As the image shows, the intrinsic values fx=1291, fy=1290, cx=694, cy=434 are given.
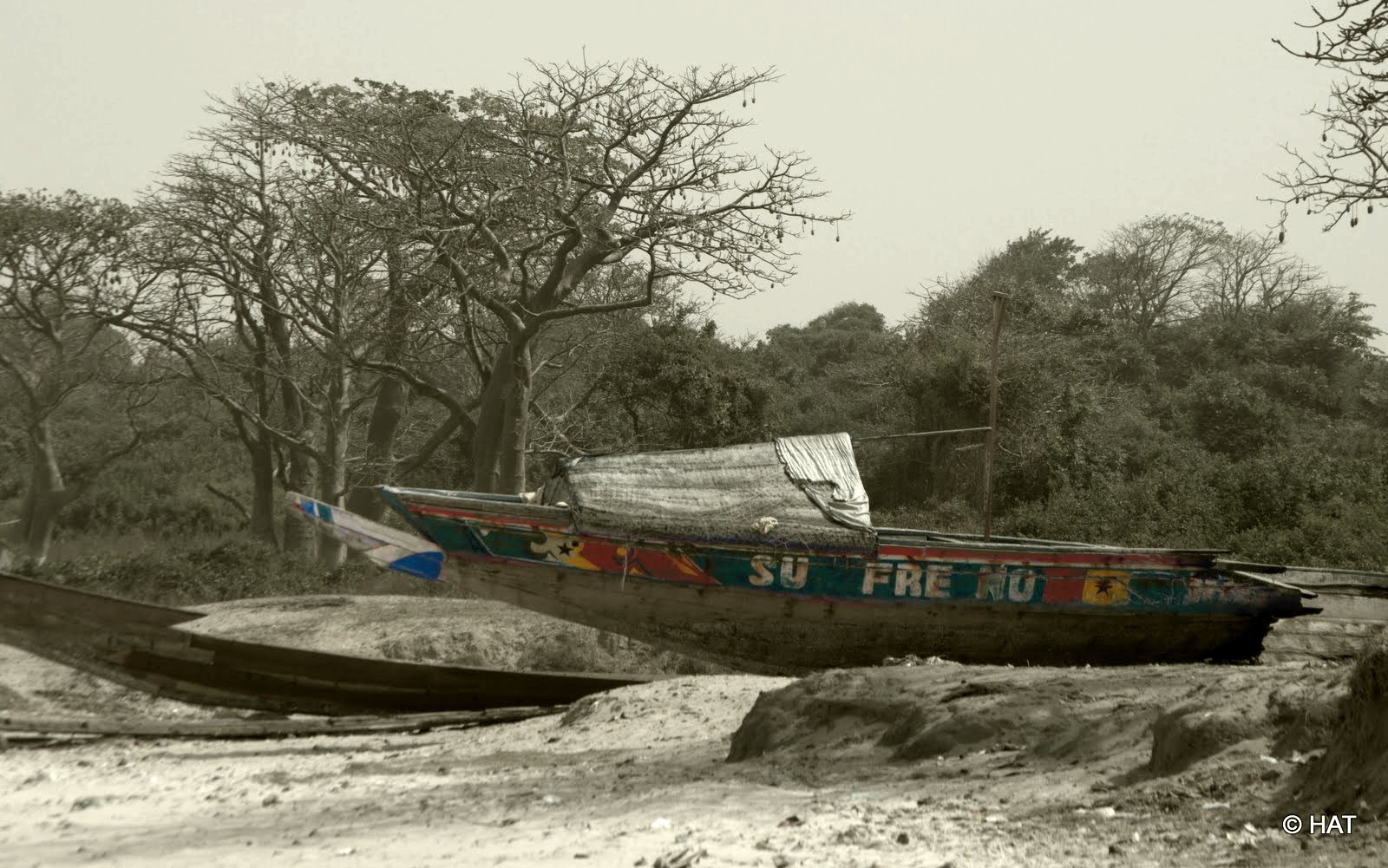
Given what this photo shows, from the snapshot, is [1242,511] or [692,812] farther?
[1242,511]

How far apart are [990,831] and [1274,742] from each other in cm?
132

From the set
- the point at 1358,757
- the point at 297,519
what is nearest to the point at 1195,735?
the point at 1358,757

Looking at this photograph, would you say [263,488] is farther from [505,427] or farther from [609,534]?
[609,534]

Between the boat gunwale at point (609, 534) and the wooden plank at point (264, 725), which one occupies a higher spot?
the boat gunwale at point (609, 534)

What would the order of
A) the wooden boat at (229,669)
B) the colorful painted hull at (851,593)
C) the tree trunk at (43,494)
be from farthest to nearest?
the tree trunk at (43,494)
the colorful painted hull at (851,593)
the wooden boat at (229,669)

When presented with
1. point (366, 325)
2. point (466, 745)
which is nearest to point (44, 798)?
point (466, 745)

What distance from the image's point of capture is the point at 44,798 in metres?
7.82

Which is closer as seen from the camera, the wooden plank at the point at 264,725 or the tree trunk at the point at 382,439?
the wooden plank at the point at 264,725

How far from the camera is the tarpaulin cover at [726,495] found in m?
11.3

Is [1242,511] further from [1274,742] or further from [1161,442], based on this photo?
[1274,742]

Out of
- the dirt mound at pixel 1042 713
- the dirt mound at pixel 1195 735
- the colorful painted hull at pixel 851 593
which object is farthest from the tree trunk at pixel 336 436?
the dirt mound at pixel 1195 735

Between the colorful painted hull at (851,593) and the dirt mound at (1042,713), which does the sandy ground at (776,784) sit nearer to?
the dirt mound at (1042,713)

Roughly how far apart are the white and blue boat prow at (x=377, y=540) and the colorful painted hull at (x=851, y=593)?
0.18m

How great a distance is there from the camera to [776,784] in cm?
661
